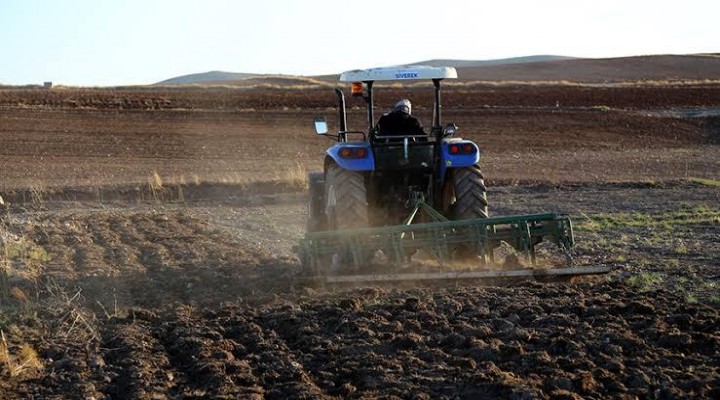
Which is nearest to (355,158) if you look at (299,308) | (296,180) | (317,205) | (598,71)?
(317,205)

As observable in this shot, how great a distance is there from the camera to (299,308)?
862 cm

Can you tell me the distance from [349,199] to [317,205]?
7.01 ft

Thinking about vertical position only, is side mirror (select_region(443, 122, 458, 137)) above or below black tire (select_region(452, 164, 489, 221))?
above

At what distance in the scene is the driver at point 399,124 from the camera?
11055mm

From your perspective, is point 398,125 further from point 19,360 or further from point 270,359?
point 19,360

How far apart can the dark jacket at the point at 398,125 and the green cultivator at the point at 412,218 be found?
0.02 m

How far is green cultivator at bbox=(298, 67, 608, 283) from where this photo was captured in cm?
993

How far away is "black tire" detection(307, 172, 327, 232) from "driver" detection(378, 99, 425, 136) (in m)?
1.72

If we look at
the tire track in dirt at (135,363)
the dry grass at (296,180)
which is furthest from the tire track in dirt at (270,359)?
the dry grass at (296,180)

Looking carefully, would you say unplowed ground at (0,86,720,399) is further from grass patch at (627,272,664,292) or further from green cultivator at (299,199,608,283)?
green cultivator at (299,199,608,283)

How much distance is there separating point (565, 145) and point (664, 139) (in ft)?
13.3

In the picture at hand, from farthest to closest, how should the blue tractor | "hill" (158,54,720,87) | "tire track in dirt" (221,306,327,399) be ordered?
"hill" (158,54,720,87) < the blue tractor < "tire track in dirt" (221,306,327,399)

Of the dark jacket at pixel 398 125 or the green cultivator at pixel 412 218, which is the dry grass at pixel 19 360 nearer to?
the green cultivator at pixel 412 218

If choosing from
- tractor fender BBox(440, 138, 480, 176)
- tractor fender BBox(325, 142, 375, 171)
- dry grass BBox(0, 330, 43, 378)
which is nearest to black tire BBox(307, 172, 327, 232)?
tractor fender BBox(325, 142, 375, 171)
